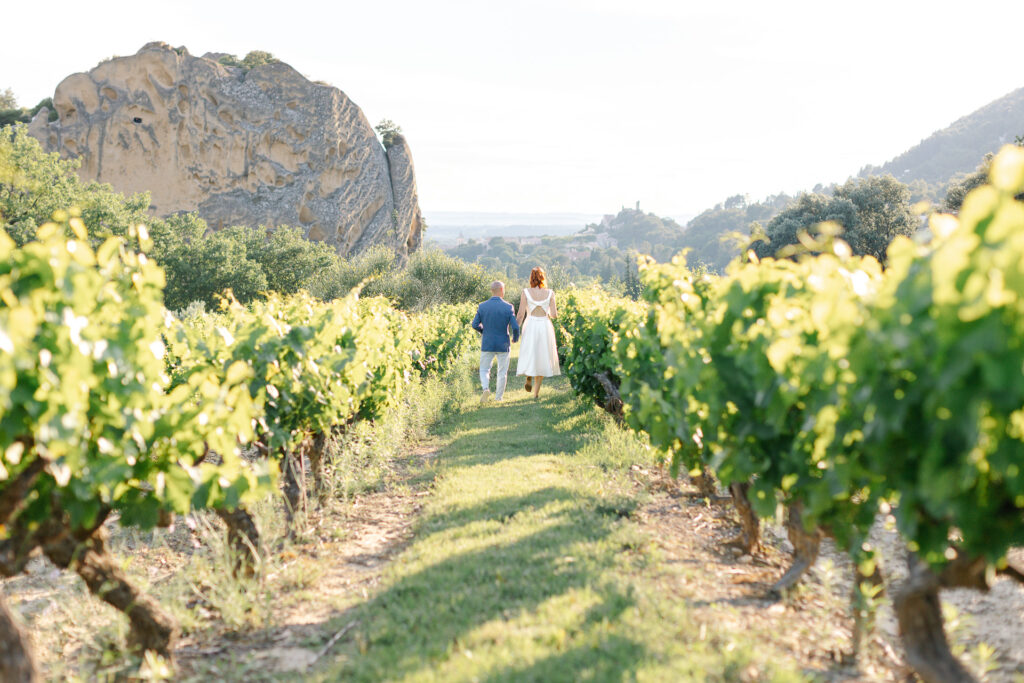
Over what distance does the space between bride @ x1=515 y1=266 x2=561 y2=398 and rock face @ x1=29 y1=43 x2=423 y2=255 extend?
3568 centimetres

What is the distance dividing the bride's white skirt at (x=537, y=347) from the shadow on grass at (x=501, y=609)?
6.09m

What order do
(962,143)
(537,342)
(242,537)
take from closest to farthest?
(242,537), (537,342), (962,143)

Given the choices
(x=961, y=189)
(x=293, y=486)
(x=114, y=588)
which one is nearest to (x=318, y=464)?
(x=293, y=486)

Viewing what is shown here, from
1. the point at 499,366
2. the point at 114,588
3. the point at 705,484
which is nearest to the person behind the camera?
the point at 114,588

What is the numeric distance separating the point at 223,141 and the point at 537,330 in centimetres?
3907

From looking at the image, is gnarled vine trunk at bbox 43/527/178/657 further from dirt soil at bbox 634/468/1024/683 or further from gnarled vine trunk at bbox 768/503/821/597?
gnarled vine trunk at bbox 768/503/821/597

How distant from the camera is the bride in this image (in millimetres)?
10625

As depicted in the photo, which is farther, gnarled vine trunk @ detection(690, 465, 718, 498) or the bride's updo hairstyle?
the bride's updo hairstyle

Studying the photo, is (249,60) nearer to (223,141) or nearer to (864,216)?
(223,141)

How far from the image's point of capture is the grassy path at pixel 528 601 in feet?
8.87

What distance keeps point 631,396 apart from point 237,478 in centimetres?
344

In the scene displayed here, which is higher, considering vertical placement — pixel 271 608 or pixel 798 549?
pixel 798 549

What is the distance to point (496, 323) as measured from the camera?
1073cm

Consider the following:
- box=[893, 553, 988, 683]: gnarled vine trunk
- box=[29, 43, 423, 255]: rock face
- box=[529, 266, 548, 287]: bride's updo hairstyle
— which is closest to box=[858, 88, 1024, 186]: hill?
box=[29, 43, 423, 255]: rock face
